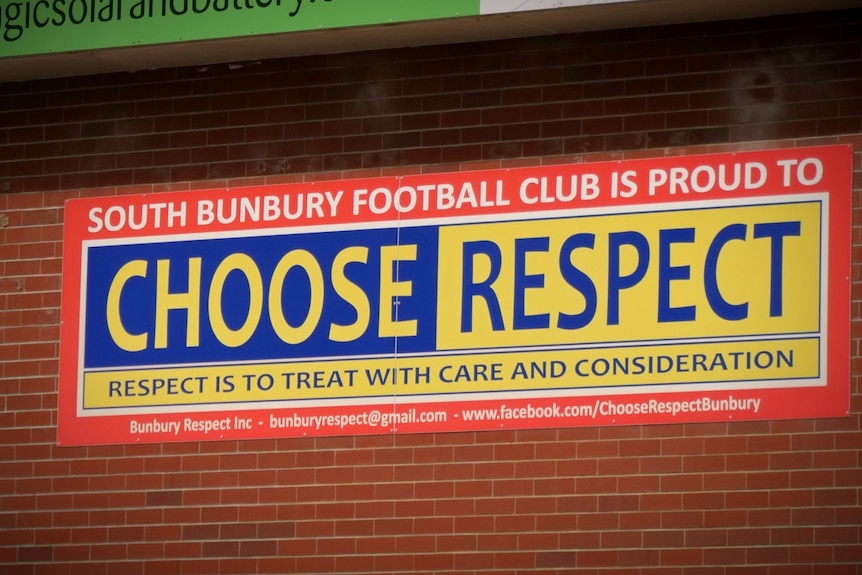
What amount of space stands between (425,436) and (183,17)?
9.84 ft

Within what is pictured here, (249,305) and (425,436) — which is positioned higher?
(249,305)

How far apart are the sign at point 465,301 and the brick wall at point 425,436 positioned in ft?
0.40

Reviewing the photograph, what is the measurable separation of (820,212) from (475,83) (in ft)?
7.41

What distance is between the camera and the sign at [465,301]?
30.7 feet

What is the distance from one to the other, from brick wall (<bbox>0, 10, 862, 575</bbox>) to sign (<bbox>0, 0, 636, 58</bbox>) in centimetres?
59

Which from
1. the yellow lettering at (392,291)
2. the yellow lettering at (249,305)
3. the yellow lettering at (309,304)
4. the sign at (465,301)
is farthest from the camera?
the yellow lettering at (249,305)

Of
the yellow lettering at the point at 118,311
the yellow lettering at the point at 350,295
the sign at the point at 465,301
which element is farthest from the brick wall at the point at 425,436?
the yellow lettering at the point at 350,295

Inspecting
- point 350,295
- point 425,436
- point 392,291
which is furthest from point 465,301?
point 425,436

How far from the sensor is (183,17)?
1015 centimetres

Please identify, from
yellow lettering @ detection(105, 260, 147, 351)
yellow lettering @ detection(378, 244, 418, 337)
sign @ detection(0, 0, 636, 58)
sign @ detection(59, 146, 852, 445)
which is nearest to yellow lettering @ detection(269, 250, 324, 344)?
sign @ detection(59, 146, 852, 445)

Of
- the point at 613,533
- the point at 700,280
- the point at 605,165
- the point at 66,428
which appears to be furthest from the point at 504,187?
the point at 66,428

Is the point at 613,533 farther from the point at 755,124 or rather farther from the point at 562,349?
the point at 755,124

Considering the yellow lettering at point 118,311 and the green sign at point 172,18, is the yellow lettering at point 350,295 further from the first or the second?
the green sign at point 172,18

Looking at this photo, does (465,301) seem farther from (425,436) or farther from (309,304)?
(309,304)
